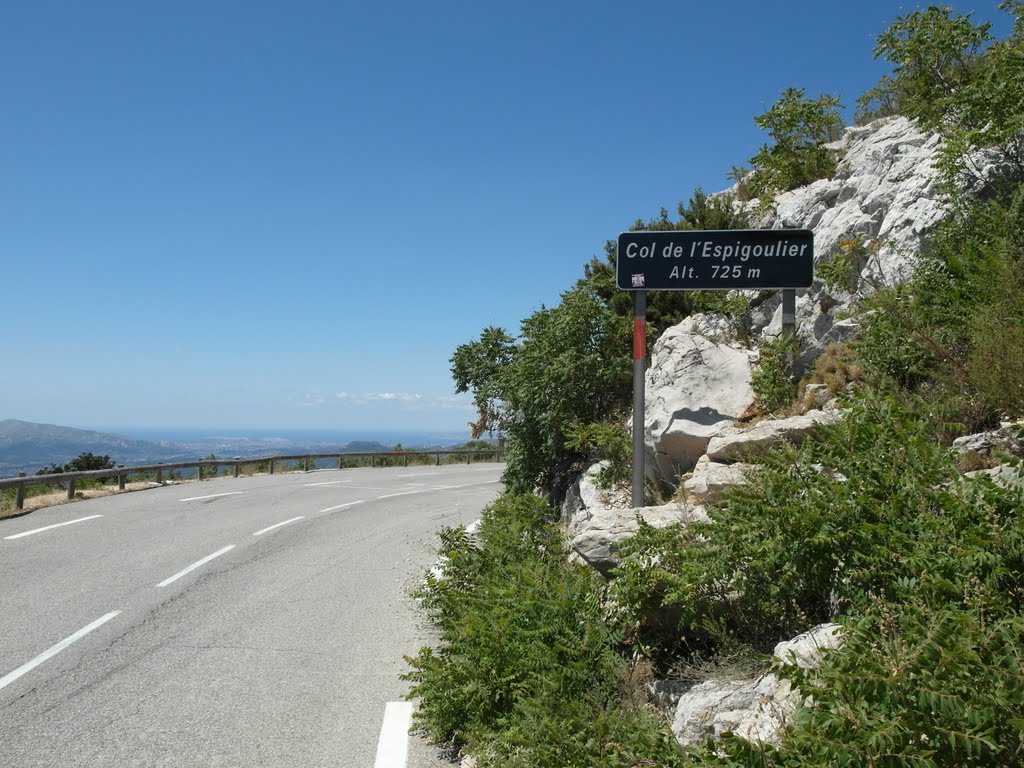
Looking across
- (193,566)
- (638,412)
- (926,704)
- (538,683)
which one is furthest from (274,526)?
(926,704)

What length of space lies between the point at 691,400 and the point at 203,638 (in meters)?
6.35

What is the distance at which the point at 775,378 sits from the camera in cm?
904

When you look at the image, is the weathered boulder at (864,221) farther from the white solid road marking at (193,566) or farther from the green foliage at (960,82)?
the white solid road marking at (193,566)

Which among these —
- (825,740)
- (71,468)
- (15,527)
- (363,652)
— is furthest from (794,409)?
(71,468)

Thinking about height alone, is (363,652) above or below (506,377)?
below

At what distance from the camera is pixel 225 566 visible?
37.9ft

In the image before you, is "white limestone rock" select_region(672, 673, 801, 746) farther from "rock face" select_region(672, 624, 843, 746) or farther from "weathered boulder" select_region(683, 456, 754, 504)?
"weathered boulder" select_region(683, 456, 754, 504)

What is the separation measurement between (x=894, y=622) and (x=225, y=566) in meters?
10.3

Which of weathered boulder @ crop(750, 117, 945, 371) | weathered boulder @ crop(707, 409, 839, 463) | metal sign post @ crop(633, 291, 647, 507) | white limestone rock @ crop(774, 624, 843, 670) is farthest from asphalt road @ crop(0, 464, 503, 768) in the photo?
weathered boulder @ crop(750, 117, 945, 371)

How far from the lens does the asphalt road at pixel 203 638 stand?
5.38 m

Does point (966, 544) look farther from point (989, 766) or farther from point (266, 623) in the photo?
point (266, 623)

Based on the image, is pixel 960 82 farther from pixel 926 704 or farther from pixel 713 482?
pixel 926 704

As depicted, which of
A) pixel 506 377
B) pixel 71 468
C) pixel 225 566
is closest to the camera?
pixel 225 566

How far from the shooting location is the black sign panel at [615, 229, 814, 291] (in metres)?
8.71
